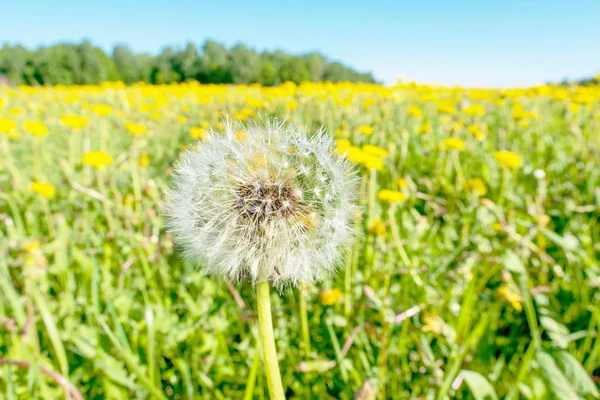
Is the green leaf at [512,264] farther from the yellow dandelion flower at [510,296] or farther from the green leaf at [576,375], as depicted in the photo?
the green leaf at [576,375]

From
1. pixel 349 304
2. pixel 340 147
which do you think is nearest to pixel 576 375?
pixel 349 304

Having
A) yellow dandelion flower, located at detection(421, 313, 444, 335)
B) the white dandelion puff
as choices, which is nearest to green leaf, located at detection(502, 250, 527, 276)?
yellow dandelion flower, located at detection(421, 313, 444, 335)

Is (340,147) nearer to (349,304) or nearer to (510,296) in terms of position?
(349,304)

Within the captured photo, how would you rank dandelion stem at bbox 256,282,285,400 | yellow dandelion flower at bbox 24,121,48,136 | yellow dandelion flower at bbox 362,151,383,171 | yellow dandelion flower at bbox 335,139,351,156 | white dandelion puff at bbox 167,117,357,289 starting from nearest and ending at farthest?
dandelion stem at bbox 256,282,285,400
white dandelion puff at bbox 167,117,357,289
yellow dandelion flower at bbox 335,139,351,156
yellow dandelion flower at bbox 362,151,383,171
yellow dandelion flower at bbox 24,121,48,136

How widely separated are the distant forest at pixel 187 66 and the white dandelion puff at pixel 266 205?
26.1 metres

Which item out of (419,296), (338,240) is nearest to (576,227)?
(419,296)

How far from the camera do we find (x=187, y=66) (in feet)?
94.7

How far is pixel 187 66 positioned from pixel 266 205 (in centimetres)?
3022

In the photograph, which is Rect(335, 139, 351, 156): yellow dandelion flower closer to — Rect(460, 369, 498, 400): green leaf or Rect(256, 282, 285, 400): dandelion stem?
Rect(256, 282, 285, 400): dandelion stem

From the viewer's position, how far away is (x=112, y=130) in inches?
198

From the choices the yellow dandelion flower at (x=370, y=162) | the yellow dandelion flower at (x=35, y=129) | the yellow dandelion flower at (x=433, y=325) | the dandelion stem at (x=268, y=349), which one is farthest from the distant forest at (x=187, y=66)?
the dandelion stem at (x=268, y=349)

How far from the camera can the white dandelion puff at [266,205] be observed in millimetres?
750

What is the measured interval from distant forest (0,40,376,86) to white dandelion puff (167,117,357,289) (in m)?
26.1

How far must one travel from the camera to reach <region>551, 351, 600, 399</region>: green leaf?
1065mm
